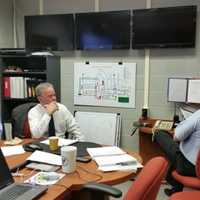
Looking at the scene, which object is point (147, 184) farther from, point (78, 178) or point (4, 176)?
point (4, 176)

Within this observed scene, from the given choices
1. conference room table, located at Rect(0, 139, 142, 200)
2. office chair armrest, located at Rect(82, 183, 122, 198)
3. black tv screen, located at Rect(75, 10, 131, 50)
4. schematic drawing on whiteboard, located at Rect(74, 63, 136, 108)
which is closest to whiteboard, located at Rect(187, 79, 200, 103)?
schematic drawing on whiteboard, located at Rect(74, 63, 136, 108)

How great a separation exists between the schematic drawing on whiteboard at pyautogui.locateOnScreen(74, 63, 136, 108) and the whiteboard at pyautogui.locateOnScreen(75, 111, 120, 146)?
0.53 ft

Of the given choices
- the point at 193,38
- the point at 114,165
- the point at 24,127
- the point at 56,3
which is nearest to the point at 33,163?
the point at 114,165

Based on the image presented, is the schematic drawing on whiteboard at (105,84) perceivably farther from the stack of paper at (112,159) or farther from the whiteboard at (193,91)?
the stack of paper at (112,159)

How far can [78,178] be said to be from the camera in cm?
184

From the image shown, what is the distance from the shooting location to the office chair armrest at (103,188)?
1.68 m

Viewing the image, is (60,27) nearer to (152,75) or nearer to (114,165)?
(152,75)

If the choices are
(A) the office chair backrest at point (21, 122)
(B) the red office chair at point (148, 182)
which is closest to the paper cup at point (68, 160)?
(B) the red office chair at point (148, 182)

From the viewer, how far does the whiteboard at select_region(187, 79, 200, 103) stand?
367 cm

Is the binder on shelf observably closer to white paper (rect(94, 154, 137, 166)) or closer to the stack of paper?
the stack of paper

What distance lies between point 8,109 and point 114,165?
2799 millimetres

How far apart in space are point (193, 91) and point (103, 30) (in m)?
1.37

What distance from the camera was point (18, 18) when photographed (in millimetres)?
4551

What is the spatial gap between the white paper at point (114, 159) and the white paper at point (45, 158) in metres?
0.26
